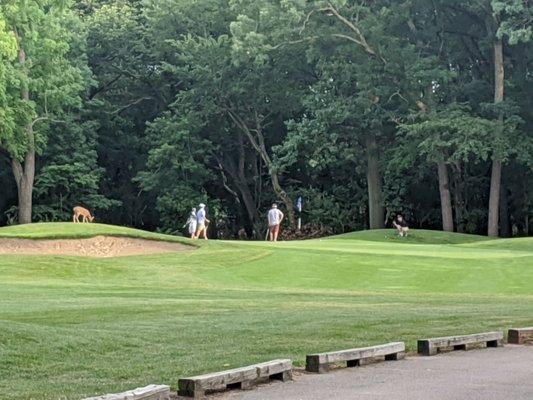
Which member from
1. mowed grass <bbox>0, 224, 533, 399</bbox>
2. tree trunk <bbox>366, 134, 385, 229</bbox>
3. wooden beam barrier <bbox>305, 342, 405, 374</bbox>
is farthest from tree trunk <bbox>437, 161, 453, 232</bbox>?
wooden beam barrier <bbox>305, 342, 405, 374</bbox>

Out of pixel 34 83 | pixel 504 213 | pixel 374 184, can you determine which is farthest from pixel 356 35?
pixel 34 83

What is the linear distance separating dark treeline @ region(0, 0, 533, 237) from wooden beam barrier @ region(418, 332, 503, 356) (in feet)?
108

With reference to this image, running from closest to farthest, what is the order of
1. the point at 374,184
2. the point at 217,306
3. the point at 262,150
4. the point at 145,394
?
the point at 145,394, the point at 217,306, the point at 374,184, the point at 262,150

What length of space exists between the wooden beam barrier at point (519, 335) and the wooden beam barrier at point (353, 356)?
105 inches

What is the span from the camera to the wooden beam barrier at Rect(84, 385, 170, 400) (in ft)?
25.6

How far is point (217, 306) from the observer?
17469 millimetres

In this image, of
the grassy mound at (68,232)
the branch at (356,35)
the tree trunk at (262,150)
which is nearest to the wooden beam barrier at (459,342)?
the grassy mound at (68,232)

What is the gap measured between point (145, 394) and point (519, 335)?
24.4 feet

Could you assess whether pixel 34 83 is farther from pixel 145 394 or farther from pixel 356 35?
pixel 145 394

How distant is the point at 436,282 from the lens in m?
24.8

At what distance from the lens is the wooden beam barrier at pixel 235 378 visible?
891 centimetres

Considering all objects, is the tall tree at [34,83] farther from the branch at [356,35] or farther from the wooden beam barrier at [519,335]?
the wooden beam barrier at [519,335]

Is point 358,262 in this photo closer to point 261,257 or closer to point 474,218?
point 261,257

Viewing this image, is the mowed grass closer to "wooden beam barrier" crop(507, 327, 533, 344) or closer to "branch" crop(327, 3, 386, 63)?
"wooden beam barrier" crop(507, 327, 533, 344)
